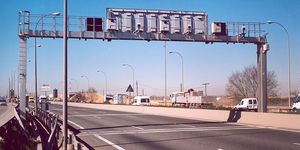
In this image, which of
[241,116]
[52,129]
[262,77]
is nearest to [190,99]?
[262,77]

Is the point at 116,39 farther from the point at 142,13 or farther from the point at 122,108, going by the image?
the point at 122,108

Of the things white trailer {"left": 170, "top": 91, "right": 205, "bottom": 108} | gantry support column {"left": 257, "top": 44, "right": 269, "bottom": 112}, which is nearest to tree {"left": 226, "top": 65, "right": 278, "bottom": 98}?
white trailer {"left": 170, "top": 91, "right": 205, "bottom": 108}

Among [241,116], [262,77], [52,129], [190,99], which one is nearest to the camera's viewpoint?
[52,129]

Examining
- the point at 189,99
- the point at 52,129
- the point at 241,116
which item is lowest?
the point at 189,99

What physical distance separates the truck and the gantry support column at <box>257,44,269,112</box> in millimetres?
33973

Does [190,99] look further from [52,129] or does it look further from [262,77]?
[52,129]

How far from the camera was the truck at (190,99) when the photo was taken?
71.9 meters

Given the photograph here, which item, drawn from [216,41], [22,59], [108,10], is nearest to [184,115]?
[216,41]

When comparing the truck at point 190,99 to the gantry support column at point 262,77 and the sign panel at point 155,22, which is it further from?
the sign panel at point 155,22

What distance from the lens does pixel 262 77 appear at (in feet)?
109

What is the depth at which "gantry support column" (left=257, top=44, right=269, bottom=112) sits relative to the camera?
33062 mm

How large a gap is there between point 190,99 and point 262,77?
41381 millimetres

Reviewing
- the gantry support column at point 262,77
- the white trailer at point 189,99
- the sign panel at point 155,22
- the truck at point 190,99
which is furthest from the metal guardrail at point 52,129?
the white trailer at point 189,99

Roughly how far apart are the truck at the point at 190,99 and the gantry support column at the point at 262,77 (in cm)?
3397
